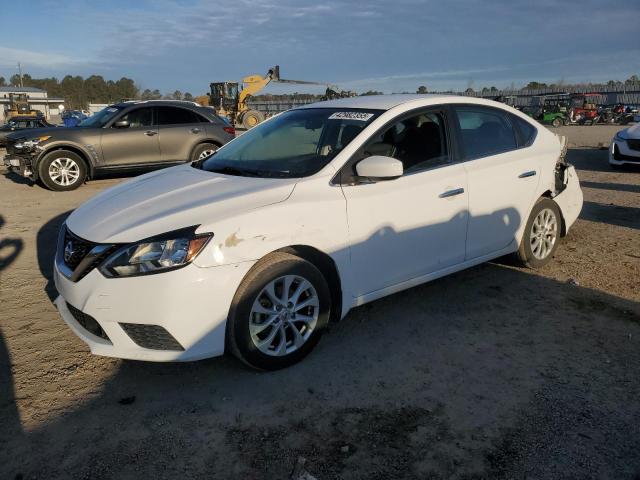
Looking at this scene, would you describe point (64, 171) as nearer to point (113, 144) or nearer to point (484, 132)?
point (113, 144)

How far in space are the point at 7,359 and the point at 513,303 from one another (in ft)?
12.4

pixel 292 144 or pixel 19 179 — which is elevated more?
pixel 292 144

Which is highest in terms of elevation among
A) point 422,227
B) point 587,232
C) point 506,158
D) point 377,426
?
point 506,158

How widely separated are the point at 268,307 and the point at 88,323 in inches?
41.6

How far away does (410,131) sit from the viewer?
154 inches

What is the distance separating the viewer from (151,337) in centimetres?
289

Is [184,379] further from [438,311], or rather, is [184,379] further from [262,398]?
[438,311]

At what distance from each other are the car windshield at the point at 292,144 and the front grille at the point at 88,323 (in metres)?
1.40

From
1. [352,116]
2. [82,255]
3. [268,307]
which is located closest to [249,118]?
[352,116]

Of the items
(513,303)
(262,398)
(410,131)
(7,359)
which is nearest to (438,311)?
(513,303)

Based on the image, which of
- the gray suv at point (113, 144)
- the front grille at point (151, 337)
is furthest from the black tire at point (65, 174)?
the front grille at point (151, 337)

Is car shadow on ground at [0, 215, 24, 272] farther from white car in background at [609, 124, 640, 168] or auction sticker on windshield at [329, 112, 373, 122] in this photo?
white car in background at [609, 124, 640, 168]

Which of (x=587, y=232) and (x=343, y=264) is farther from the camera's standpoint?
(x=587, y=232)

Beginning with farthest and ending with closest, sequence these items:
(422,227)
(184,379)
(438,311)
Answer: (438,311)
(422,227)
(184,379)
